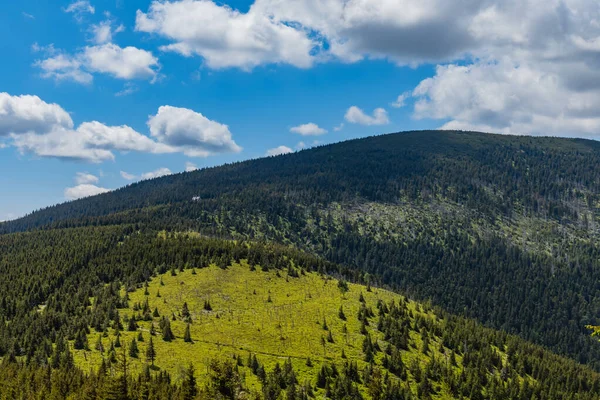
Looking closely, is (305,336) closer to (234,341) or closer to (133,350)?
(234,341)

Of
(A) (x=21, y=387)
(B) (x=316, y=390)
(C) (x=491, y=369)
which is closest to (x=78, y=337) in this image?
(A) (x=21, y=387)

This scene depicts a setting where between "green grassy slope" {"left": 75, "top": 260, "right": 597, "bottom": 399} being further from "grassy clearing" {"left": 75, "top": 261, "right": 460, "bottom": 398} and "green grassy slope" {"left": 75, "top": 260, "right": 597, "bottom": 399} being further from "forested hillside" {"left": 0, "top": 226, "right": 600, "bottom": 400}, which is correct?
"forested hillside" {"left": 0, "top": 226, "right": 600, "bottom": 400}

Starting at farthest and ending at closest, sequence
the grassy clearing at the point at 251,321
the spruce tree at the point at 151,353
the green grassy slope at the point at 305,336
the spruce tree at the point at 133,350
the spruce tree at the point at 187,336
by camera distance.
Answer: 1. the spruce tree at the point at 187,336
2. the green grassy slope at the point at 305,336
3. the grassy clearing at the point at 251,321
4. the spruce tree at the point at 133,350
5. the spruce tree at the point at 151,353

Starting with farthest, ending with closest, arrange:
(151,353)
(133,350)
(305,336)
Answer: (305,336) → (133,350) → (151,353)

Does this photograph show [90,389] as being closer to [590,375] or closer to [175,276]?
[175,276]

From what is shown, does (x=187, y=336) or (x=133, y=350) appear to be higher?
(x=187, y=336)

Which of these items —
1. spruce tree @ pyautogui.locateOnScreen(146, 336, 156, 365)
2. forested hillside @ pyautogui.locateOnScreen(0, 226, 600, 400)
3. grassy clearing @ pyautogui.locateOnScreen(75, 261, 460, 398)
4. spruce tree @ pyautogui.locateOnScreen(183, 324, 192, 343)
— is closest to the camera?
forested hillside @ pyautogui.locateOnScreen(0, 226, 600, 400)

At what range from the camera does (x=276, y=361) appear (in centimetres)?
12275

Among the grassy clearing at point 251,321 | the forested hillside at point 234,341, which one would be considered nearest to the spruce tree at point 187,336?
the grassy clearing at point 251,321

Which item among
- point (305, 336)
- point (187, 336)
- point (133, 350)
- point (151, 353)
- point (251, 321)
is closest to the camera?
point (151, 353)

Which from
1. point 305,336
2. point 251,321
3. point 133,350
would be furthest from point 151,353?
point 305,336

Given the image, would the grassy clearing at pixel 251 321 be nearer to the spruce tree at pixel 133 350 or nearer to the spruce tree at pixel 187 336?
the spruce tree at pixel 187 336

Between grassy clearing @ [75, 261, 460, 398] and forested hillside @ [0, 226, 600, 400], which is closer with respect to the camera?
forested hillside @ [0, 226, 600, 400]

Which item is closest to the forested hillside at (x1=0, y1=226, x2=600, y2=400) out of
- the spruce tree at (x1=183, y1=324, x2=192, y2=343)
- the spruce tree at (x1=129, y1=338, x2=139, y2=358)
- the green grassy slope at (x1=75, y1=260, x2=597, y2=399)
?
the spruce tree at (x1=129, y1=338, x2=139, y2=358)
